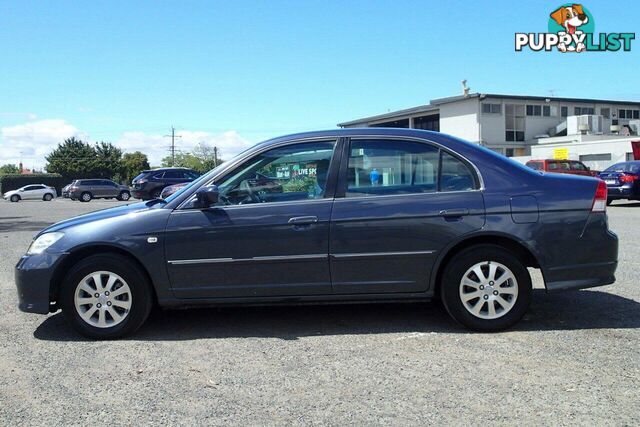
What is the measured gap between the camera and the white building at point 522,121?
36531 millimetres

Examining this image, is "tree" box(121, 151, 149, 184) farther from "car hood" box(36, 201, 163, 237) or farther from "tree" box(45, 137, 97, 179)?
"car hood" box(36, 201, 163, 237)

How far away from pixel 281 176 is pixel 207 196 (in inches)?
26.7

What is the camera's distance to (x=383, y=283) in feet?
15.6

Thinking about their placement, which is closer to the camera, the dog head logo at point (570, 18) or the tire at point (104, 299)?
the tire at point (104, 299)

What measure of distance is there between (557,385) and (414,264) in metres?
1.48

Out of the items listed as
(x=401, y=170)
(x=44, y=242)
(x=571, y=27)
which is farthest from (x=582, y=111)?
(x=44, y=242)

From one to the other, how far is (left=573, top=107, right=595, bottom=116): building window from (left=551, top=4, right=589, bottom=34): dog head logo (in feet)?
51.3

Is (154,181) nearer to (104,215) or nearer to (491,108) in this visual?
(491,108)

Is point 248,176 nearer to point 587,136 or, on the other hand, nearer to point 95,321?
point 95,321

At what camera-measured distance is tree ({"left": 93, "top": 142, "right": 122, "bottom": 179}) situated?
83.5m

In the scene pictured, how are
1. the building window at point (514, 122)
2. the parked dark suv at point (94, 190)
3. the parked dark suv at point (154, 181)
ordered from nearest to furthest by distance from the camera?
the parked dark suv at point (154, 181) < the building window at point (514, 122) < the parked dark suv at point (94, 190)

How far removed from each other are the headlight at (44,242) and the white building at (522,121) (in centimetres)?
3260

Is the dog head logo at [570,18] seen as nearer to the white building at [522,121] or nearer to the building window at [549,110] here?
the white building at [522,121]

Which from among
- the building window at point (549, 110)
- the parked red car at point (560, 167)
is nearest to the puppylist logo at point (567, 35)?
the parked red car at point (560, 167)
